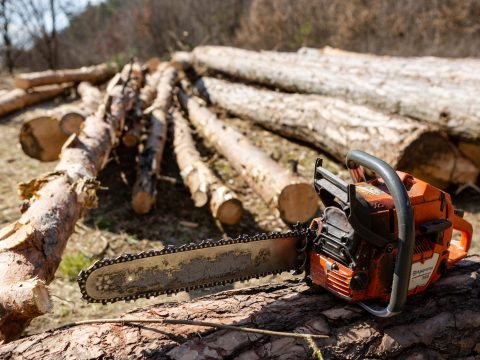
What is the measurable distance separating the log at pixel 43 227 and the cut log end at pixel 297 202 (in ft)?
5.44

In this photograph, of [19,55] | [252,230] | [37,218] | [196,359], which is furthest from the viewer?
[19,55]

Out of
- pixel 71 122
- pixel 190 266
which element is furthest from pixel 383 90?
pixel 190 266

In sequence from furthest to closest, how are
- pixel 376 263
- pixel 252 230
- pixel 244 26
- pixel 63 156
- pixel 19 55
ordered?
1. pixel 244 26
2. pixel 19 55
3. pixel 252 230
4. pixel 63 156
5. pixel 376 263

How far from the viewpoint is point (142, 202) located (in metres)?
4.30

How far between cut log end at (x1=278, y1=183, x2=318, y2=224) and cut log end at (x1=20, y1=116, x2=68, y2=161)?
2549 mm

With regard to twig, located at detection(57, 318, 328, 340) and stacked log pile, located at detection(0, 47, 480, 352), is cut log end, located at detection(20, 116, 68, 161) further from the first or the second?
twig, located at detection(57, 318, 328, 340)

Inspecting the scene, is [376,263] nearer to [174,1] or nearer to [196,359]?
[196,359]

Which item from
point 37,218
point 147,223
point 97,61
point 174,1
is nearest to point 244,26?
point 174,1

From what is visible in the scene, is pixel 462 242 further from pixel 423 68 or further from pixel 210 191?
pixel 423 68

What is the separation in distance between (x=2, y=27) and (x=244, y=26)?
335 inches

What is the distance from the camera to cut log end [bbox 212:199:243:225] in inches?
158

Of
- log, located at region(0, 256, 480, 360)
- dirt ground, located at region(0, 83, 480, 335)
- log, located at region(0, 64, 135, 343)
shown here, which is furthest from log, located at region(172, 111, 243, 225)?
log, located at region(0, 256, 480, 360)

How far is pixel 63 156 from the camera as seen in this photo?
149 inches

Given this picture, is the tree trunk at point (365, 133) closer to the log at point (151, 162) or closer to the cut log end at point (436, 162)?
the cut log end at point (436, 162)
